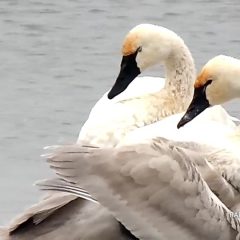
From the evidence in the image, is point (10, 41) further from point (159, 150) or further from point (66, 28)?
point (159, 150)

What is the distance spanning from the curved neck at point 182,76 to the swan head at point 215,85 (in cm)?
96

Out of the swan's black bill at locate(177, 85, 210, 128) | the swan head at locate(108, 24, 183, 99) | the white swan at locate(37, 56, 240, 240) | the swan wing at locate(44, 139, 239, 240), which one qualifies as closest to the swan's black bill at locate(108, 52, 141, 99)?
the swan head at locate(108, 24, 183, 99)

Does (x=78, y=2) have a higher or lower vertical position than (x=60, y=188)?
lower

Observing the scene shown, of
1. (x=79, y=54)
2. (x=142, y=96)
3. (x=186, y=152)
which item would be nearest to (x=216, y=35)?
(x=79, y=54)

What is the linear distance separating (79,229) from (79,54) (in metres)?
6.54

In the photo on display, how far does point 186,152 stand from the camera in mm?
7137

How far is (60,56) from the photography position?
13.4m

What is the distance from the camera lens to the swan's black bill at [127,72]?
9281 mm

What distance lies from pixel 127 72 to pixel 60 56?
162 inches

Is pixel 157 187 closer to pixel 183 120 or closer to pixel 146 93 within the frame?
pixel 183 120

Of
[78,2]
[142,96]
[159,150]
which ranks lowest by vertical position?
[78,2]

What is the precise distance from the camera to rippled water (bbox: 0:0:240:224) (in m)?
10.2

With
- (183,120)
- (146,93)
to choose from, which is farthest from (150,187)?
(146,93)

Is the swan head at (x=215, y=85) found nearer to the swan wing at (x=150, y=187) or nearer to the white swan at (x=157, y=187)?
the white swan at (x=157, y=187)
